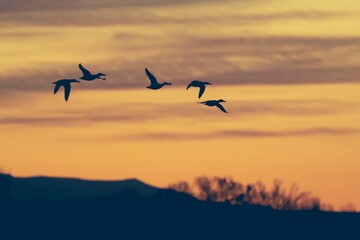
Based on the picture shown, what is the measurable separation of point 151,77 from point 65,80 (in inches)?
315

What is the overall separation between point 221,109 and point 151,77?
21.6 ft

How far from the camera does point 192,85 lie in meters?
165

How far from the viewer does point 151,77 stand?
165 meters

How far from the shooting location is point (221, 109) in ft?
547

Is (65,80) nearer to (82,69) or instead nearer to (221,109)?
(82,69)

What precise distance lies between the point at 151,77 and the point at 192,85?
348 cm

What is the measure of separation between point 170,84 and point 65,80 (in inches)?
349

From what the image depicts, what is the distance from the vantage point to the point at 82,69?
167m

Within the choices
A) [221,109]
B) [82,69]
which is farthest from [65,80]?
[221,109]

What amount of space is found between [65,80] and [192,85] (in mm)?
11299

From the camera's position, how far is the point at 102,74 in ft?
555

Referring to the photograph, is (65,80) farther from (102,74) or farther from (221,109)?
(221,109)

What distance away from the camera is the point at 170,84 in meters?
168

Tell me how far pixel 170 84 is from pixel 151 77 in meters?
3.64
